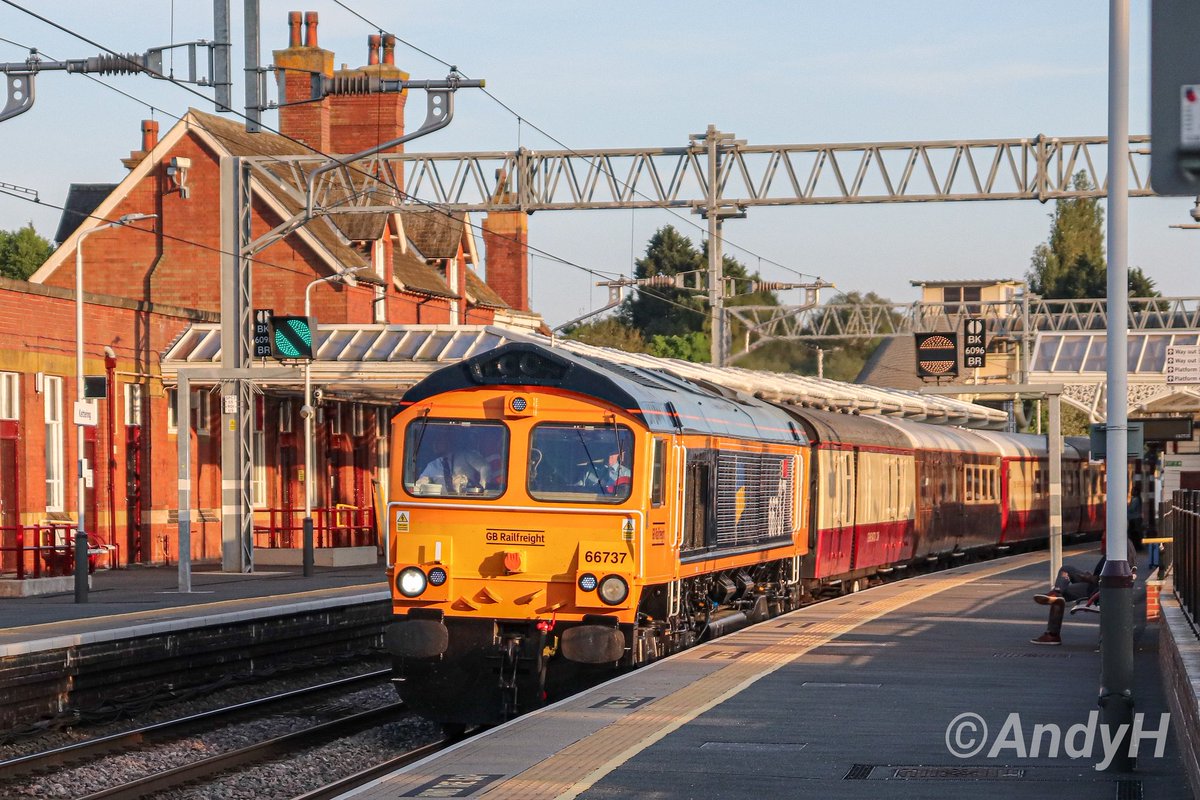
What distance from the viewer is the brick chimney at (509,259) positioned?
59625 millimetres

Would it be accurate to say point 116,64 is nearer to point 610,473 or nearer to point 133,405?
point 610,473

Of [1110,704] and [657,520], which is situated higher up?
[657,520]

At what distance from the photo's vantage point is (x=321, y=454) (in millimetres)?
40000

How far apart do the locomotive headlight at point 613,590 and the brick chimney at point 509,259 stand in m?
45.4

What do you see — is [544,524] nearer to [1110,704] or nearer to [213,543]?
[1110,704]

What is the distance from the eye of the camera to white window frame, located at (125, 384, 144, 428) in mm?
34000

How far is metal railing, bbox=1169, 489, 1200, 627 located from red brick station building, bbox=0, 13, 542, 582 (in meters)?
12.6

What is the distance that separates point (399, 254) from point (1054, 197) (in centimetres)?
2289

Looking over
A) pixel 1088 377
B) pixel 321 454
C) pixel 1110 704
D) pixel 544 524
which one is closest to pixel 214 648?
pixel 544 524

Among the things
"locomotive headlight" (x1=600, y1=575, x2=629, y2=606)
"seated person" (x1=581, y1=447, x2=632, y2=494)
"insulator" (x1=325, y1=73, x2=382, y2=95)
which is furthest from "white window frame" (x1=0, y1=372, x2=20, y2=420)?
"locomotive headlight" (x1=600, y1=575, x2=629, y2=606)

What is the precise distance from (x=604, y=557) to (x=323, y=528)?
22.6 meters

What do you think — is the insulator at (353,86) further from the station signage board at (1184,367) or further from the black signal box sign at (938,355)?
Result: the black signal box sign at (938,355)

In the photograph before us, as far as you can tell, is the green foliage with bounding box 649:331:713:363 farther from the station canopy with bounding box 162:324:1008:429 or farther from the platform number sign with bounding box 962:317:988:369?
the platform number sign with bounding box 962:317:988:369

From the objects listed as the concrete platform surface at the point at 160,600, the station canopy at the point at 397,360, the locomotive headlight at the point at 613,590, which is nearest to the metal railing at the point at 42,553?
the concrete platform surface at the point at 160,600
